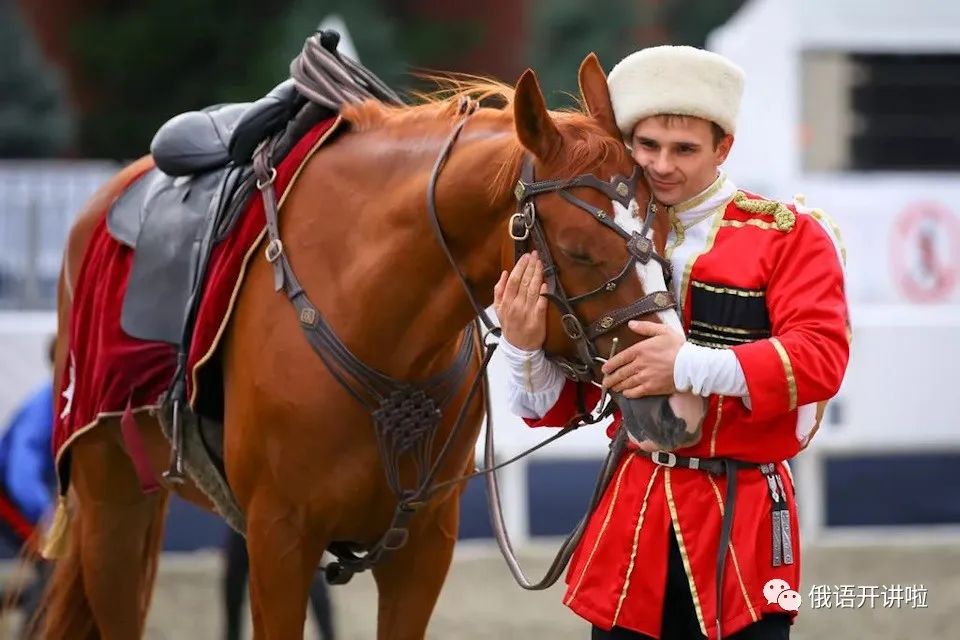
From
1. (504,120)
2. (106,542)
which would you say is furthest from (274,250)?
(106,542)

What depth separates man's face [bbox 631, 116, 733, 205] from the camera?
2814 millimetres

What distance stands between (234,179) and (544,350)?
3.58 ft

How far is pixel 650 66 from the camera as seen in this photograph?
282 cm

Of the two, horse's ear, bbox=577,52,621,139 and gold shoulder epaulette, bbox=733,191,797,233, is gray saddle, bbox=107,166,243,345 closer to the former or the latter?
horse's ear, bbox=577,52,621,139

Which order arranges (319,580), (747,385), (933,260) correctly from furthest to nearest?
(933,260) < (319,580) < (747,385)

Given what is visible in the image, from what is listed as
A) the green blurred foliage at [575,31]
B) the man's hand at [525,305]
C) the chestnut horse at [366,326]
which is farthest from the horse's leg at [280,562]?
the green blurred foliage at [575,31]

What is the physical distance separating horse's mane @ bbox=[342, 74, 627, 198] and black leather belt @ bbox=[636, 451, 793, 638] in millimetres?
578

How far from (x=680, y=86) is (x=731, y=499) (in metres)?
0.76

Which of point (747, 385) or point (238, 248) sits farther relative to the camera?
point (238, 248)

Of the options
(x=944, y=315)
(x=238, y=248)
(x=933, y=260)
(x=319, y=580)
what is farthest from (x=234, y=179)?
(x=933, y=260)

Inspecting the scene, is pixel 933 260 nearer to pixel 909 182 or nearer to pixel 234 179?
pixel 909 182

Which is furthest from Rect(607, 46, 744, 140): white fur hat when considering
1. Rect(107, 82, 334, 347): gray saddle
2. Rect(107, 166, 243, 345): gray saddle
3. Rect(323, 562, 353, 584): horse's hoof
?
Rect(323, 562, 353, 584): horse's hoof

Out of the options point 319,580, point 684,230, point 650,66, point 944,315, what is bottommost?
point 319,580

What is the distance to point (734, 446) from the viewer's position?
2844 millimetres
